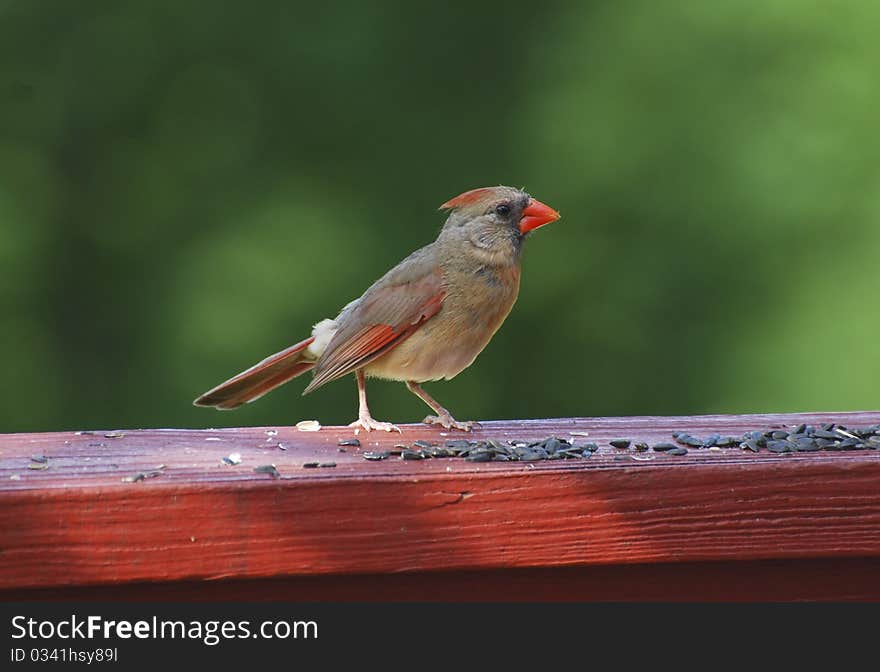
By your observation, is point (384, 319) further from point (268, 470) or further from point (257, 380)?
point (268, 470)

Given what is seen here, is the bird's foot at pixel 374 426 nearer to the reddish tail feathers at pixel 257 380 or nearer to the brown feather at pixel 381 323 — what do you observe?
the brown feather at pixel 381 323

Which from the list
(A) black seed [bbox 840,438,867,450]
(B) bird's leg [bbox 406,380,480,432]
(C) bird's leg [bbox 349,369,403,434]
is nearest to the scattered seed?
(C) bird's leg [bbox 349,369,403,434]

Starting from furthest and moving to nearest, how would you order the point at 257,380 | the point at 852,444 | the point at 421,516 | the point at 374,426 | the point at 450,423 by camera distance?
the point at 257,380 < the point at 450,423 < the point at 374,426 < the point at 852,444 < the point at 421,516

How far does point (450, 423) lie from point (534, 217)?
2.23ft

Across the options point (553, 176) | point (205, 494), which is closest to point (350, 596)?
point (205, 494)

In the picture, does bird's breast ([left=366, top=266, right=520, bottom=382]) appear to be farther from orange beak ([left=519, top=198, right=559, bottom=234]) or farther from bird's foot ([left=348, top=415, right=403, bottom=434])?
bird's foot ([left=348, top=415, right=403, bottom=434])

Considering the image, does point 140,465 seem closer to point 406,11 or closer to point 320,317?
point 320,317

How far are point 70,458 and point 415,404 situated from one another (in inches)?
134

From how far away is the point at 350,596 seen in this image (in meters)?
1.98

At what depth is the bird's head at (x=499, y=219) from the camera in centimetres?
332

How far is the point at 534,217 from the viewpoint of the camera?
335 cm

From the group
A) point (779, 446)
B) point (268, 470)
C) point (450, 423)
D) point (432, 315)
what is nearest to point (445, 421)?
point (450, 423)

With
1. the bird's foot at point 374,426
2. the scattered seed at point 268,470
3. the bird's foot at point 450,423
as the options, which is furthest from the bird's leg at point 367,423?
the scattered seed at point 268,470

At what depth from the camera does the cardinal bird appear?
3.13 meters
